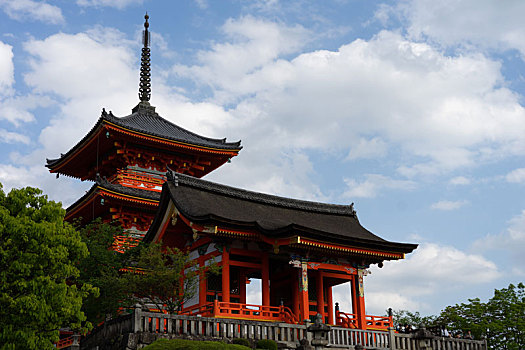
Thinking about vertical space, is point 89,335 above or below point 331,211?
below

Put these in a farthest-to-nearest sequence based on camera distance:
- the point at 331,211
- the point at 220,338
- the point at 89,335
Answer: the point at 331,211 < the point at 89,335 < the point at 220,338

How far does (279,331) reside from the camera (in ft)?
76.2

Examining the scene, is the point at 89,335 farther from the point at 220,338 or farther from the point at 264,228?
the point at 264,228

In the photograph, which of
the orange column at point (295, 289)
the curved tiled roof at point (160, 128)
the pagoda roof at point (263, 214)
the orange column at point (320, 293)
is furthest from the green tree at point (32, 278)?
the curved tiled roof at point (160, 128)

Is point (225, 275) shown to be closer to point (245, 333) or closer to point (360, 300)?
point (245, 333)

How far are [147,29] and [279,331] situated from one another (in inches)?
1384

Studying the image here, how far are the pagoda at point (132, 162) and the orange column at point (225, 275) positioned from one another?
927cm

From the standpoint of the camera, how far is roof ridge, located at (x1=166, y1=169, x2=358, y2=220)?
30.0 m

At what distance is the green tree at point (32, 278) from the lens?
19.0 meters

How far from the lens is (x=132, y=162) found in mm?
41094

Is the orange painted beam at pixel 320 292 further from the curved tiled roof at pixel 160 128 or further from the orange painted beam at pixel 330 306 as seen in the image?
the curved tiled roof at pixel 160 128

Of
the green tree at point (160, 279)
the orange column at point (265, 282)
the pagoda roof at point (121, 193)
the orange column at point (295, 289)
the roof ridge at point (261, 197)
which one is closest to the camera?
the green tree at point (160, 279)

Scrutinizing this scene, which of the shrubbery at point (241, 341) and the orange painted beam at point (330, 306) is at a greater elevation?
the orange painted beam at point (330, 306)

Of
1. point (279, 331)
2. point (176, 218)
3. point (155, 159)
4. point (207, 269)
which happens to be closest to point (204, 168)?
point (155, 159)
